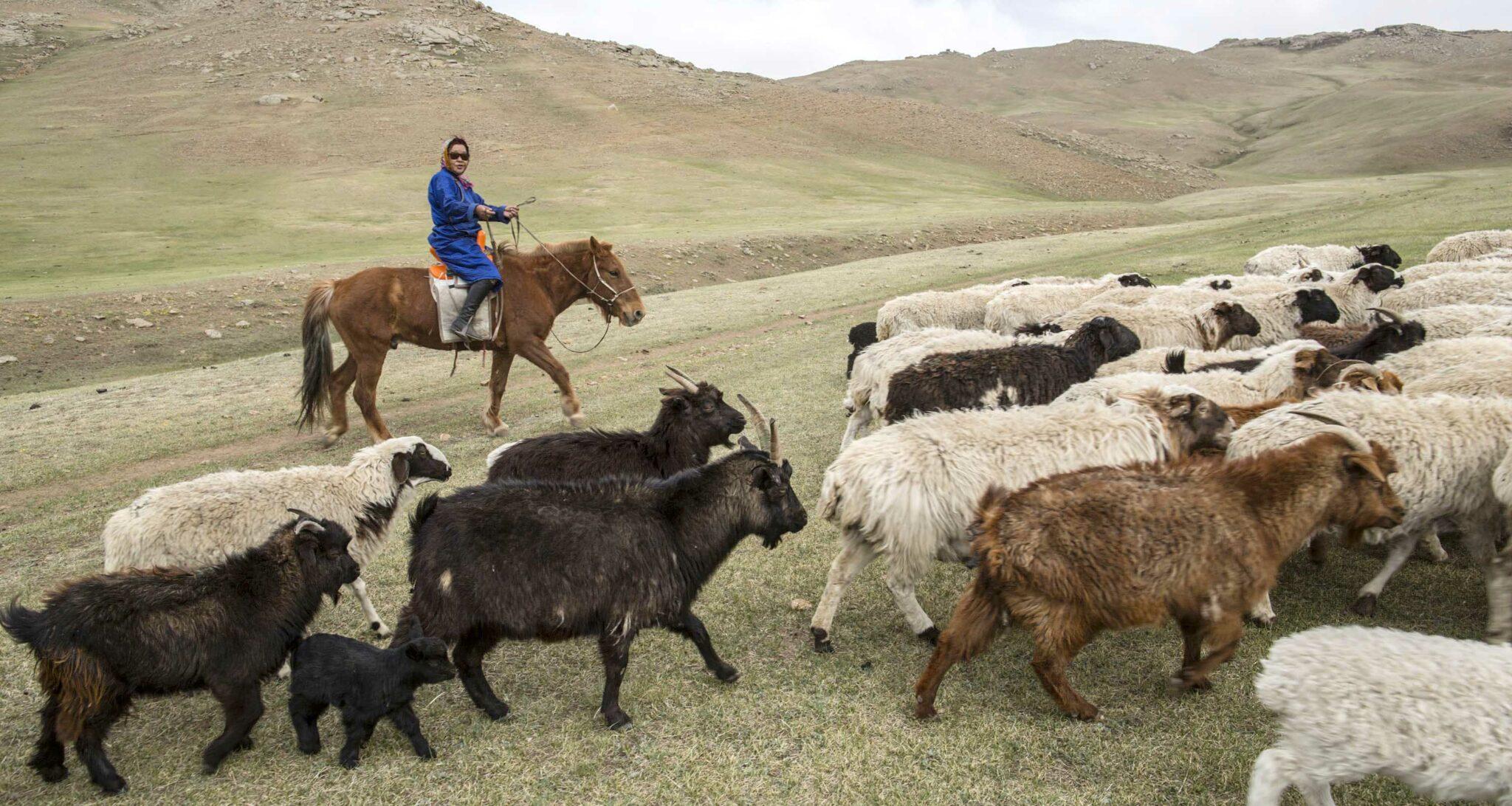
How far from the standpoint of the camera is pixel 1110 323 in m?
8.84

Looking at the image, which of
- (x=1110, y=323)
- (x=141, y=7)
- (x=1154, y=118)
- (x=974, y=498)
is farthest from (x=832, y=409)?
(x=141, y=7)

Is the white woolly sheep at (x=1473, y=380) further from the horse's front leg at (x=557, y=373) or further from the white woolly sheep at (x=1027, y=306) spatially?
the horse's front leg at (x=557, y=373)

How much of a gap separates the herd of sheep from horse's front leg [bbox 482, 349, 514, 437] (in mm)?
5820

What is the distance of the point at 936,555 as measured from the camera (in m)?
5.56

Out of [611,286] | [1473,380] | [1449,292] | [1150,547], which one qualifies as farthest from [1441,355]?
[611,286]

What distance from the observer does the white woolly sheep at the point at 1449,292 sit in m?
10.9

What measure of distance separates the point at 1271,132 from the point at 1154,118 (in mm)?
15856

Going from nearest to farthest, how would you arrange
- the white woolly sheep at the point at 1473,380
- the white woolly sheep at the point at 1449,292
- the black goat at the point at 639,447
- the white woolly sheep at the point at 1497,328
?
the white woolly sheep at the point at 1473,380
the black goat at the point at 639,447
the white woolly sheep at the point at 1497,328
the white woolly sheep at the point at 1449,292

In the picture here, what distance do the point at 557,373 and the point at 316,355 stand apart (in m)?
3.35

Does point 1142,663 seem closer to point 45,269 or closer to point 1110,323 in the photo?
point 1110,323

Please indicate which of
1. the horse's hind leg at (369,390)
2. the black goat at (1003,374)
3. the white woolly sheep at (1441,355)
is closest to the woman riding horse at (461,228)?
the horse's hind leg at (369,390)

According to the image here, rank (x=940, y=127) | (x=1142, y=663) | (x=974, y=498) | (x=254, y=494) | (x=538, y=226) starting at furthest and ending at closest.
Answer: (x=940, y=127) → (x=538, y=226) → (x=254, y=494) → (x=974, y=498) → (x=1142, y=663)

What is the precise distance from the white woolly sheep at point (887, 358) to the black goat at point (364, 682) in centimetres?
512

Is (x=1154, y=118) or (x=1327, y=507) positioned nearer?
(x=1327, y=507)
